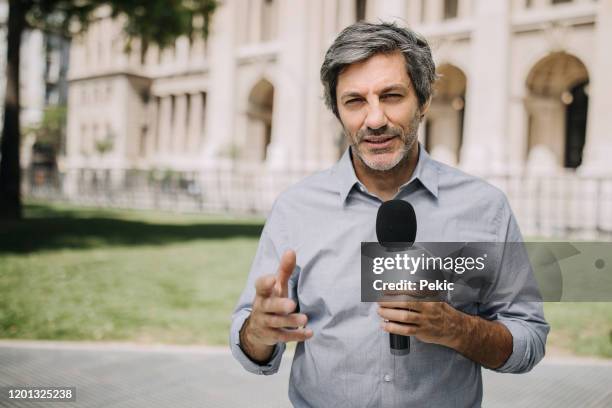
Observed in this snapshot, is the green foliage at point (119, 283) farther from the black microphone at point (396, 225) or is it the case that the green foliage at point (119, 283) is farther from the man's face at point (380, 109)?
the black microphone at point (396, 225)

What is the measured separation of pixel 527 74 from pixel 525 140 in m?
2.75

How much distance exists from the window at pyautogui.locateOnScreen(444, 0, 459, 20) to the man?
3037 centimetres

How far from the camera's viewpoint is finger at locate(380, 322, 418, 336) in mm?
1287

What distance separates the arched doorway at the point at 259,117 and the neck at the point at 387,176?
33.5 metres

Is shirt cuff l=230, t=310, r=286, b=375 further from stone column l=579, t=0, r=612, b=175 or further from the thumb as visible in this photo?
stone column l=579, t=0, r=612, b=175

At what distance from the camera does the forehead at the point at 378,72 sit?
167 centimetres

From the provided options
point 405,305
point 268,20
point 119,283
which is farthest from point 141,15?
point 268,20

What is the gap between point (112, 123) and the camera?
148 feet

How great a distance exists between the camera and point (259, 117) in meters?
35.9

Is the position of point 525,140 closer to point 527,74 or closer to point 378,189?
point 527,74

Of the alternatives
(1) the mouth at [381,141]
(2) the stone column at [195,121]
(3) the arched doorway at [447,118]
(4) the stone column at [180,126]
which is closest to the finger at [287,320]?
(1) the mouth at [381,141]

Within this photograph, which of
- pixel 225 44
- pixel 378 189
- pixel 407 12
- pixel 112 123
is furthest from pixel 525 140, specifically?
pixel 112 123

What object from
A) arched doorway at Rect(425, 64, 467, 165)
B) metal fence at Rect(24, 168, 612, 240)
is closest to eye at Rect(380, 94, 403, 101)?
metal fence at Rect(24, 168, 612, 240)

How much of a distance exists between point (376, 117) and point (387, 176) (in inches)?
8.7
